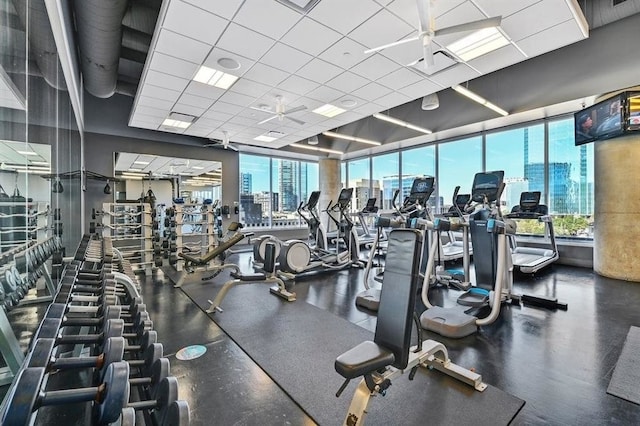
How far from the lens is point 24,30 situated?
1.96m

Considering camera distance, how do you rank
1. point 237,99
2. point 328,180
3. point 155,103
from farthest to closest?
point 328,180 → point 155,103 → point 237,99

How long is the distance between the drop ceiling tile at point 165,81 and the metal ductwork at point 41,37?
139 centimetres

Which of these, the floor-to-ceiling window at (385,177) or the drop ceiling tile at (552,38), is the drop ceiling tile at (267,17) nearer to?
the drop ceiling tile at (552,38)

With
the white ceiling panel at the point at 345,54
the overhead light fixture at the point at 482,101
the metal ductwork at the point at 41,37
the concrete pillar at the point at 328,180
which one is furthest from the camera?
the concrete pillar at the point at 328,180

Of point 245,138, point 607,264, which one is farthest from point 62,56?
point 607,264

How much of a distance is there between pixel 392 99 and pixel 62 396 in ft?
18.3

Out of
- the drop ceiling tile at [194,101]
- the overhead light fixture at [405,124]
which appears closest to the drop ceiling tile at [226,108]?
the drop ceiling tile at [194,101]

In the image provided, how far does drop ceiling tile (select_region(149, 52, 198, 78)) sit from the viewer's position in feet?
12.7

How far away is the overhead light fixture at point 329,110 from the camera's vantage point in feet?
19.0

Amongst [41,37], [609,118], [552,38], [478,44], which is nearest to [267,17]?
[41,37]

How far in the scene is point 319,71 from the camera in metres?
4.27

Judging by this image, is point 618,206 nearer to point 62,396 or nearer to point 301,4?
point 301,4

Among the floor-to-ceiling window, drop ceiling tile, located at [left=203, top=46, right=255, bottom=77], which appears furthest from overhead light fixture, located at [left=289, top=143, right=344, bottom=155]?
drop ceiling tile, located at [left=203, top=46, right=255, bottom=77]

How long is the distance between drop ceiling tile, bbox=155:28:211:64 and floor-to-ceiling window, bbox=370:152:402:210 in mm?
7308
